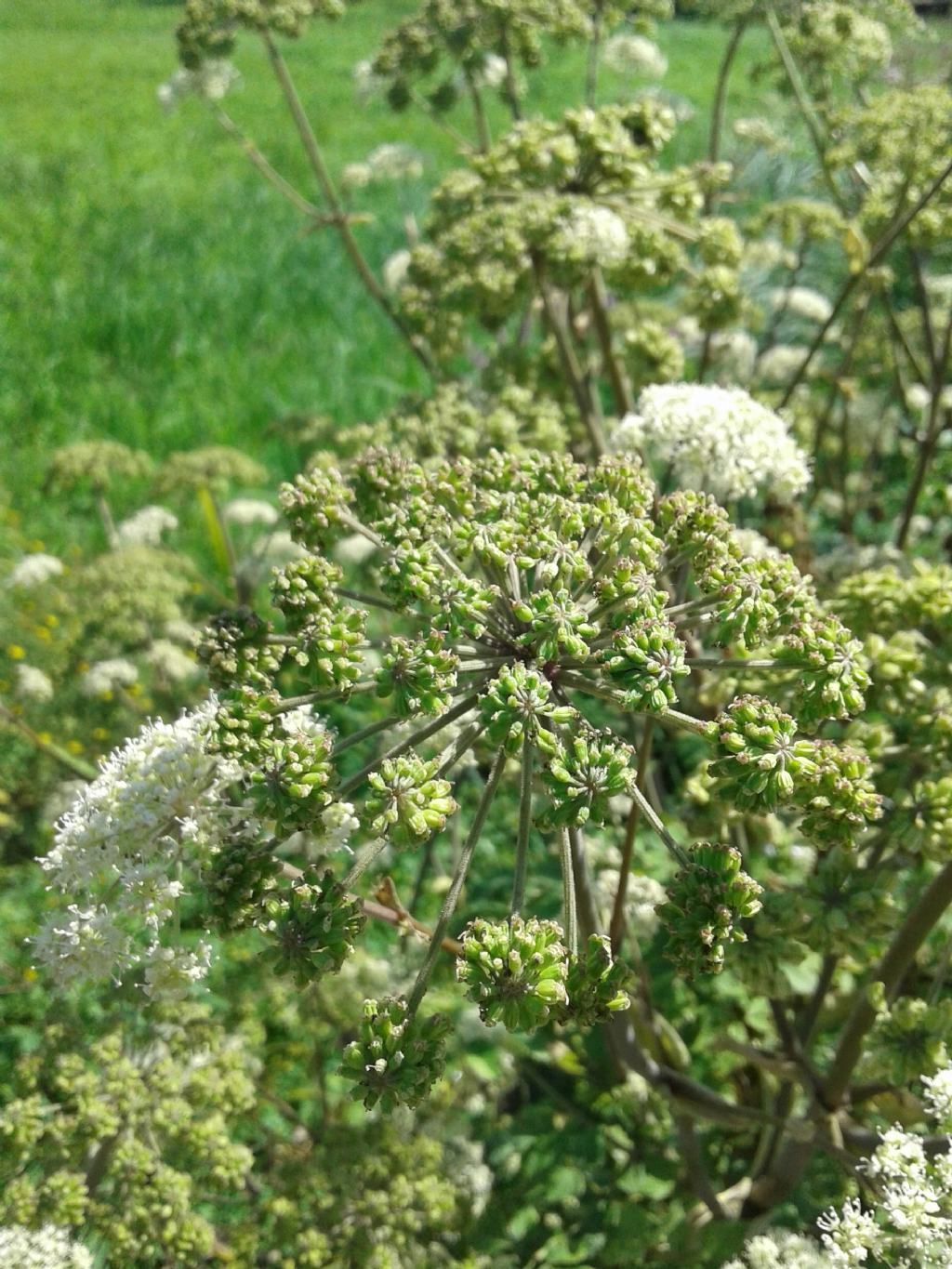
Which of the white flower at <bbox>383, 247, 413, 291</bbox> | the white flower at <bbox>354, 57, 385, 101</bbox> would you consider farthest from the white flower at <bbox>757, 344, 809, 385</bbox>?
the white flower at <bbox>354, 57, 385, 101</bbox>

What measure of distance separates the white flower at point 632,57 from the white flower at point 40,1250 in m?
6.15

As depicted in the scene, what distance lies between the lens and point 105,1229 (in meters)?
2.69

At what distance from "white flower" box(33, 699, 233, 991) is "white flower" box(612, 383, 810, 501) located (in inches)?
57.9

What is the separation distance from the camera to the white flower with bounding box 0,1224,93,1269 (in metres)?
2.52

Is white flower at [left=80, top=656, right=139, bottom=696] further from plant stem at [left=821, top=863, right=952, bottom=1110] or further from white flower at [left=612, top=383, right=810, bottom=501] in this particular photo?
plant stem at [left=821, top=863, right=952, bottom=1110]

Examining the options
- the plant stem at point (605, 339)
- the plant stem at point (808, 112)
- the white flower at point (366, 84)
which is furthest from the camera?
the white flower at point (366, 84)

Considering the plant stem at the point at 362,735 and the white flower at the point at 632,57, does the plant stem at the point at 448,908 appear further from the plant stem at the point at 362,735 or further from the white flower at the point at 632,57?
the white flower at the point at 632,57

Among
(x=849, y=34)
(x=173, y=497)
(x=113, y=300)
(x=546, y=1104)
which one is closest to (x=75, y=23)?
(x=113, y=300)

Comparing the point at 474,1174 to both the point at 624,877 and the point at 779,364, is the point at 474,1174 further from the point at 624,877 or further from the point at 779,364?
the point at 779,364

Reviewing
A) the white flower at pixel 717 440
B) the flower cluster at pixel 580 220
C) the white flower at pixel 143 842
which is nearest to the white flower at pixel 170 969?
the white flower at pixel 143 842

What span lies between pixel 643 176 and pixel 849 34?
169 cm

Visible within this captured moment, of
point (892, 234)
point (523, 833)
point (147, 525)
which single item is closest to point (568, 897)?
point (523, 833)

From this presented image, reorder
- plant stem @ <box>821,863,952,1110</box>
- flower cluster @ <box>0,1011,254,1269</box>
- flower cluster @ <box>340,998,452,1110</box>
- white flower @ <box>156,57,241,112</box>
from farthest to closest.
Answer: white flower @ <box>156,57,241,112</box>
flower cluster @ <box>0,1011,254,1269</box>
plant stem @ <box>821,863,952,1110</box>
flower cluster @ <box>340,998,452,1110</box>

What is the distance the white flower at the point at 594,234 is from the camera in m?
3.41
